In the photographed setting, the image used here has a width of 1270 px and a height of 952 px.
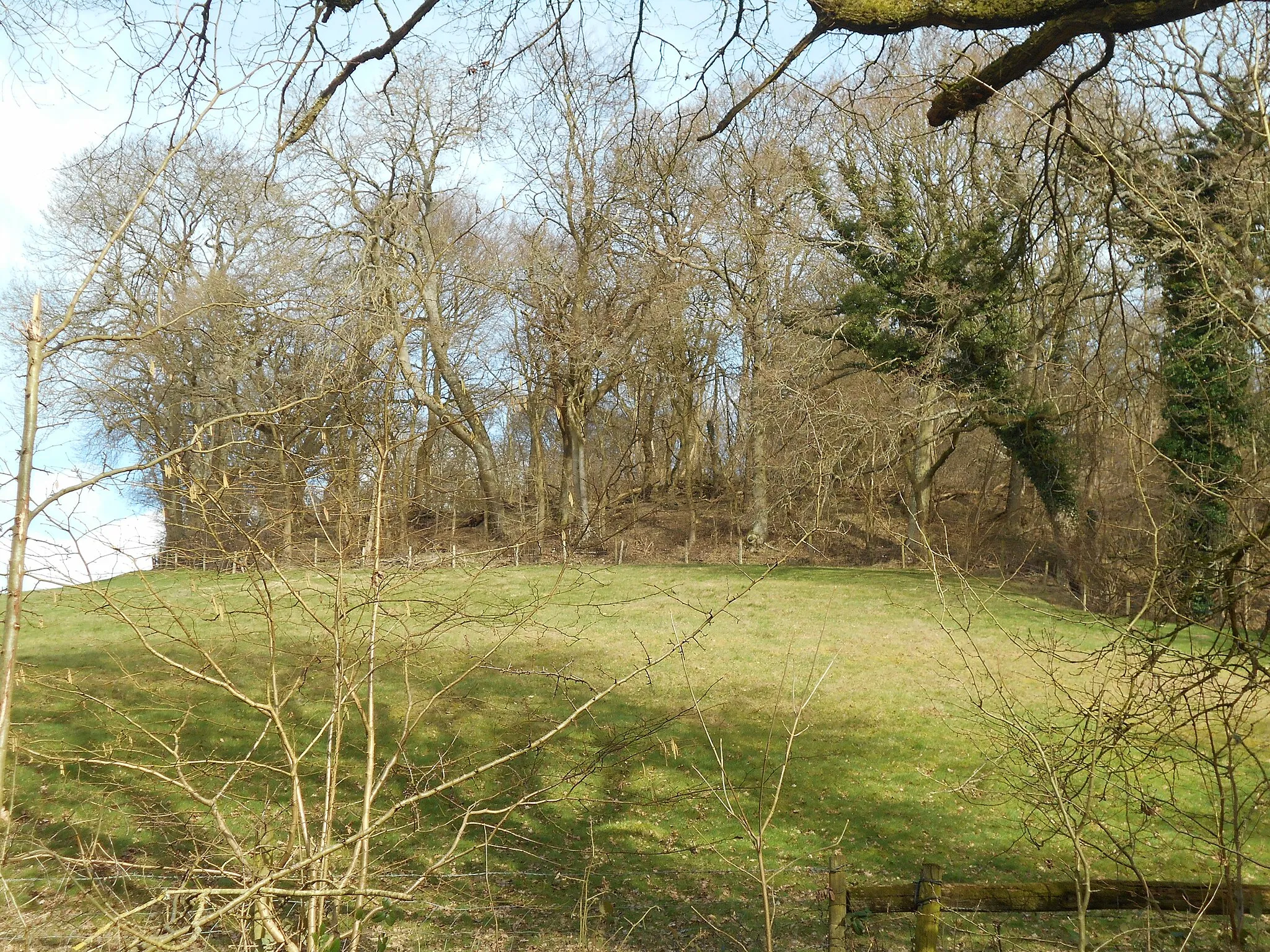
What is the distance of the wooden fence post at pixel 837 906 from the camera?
200 inches

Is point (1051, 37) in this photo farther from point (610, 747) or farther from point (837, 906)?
point (837, 906)

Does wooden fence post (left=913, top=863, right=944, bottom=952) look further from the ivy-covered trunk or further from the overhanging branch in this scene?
the ivy-covered trunk

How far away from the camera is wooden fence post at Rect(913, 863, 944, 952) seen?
4.94 metres

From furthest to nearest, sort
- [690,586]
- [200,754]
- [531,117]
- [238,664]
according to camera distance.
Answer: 1. [690,586]
2. [238,664]
3. [200,754]
4. [531,117]

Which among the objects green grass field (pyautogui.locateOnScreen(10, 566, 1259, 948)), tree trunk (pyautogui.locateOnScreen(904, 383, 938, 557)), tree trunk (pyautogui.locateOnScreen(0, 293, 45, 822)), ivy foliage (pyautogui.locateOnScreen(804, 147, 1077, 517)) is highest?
ivy foliage (pyautogui.locateOnScreen(804, 147, 1077, 517))

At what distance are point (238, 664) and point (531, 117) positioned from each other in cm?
934

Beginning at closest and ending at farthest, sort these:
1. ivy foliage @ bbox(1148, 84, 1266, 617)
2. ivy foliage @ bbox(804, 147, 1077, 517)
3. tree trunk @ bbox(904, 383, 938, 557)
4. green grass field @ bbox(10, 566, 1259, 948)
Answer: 1. green grass field @ bbox(10, 566, 1259, 948)
2. ivy foliage @ bbox(1148, 84, 1266, 617)
3. ivy foliage @ bbox(804, 147, 1077, 517)
4. tree trunk @ bbox(904, 383, 938, 557)

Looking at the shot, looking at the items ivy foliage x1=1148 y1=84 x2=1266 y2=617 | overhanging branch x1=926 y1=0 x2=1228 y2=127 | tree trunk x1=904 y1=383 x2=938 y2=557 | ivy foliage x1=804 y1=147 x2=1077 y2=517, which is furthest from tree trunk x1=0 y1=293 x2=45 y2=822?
tree trunk x1=904 y1=383 x2=938 y2=557

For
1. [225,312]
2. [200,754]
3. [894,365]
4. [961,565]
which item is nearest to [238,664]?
[200,754]

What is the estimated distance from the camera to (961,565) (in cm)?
2052

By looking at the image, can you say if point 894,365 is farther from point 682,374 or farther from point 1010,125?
point 682,374

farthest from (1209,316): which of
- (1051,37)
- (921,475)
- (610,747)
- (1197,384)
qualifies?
(921,475)

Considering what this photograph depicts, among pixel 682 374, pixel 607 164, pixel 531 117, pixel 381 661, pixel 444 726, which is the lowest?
pixel 444 726

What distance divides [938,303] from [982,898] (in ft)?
43.4
